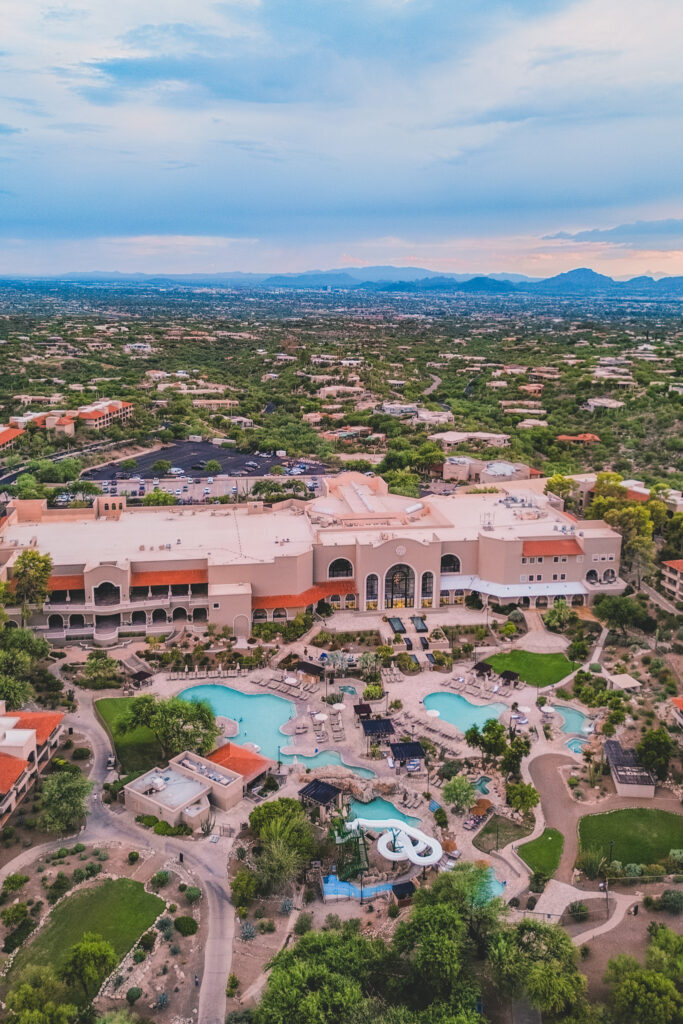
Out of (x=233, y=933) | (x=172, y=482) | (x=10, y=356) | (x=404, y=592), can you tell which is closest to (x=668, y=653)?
(x=404, y=592)

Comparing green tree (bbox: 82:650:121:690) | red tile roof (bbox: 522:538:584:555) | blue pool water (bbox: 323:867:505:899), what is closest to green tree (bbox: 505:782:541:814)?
blue pool water (bbox: 323:867:505:899)

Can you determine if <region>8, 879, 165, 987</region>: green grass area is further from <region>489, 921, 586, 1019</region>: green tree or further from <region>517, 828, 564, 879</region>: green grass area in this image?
<region>517, 828, 564, 879</region>: green grass area

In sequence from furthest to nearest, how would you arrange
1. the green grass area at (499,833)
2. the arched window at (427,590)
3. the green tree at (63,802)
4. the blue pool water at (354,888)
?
the arched window at (427,590), the green grass area at (499,833), the green tree at (63,802), the blue pool water at (354,888)

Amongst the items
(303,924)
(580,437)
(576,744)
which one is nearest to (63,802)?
(303,924)

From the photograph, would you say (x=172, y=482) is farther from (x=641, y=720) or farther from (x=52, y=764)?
(x=641, y=720)

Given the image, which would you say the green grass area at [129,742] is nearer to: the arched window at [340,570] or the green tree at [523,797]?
the green tree at [523,797]

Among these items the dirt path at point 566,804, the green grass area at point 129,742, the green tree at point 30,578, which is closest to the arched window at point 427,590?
the dirt path at point 566,804
